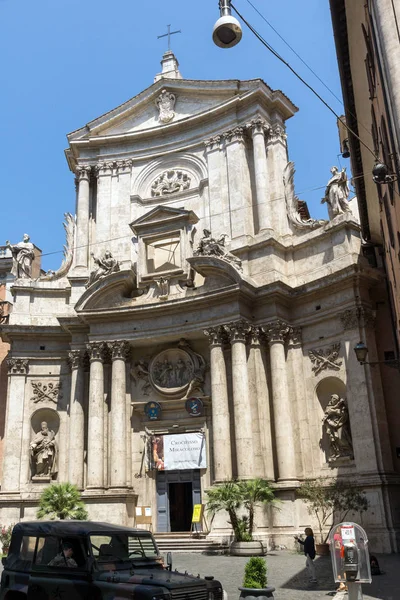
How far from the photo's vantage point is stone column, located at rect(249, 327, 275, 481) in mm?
22953

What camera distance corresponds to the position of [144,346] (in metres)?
27.0

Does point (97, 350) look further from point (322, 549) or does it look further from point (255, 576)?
point (255, 576)

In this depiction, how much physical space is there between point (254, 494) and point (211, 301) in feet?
25.9

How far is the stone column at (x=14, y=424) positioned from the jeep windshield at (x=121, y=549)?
18.4m

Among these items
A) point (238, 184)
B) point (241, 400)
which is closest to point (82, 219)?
point (238, 184)

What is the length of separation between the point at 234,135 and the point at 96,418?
1425cm

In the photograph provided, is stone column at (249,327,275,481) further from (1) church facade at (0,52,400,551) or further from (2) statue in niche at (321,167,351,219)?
(2) statue in niche at (321,167,351,219)

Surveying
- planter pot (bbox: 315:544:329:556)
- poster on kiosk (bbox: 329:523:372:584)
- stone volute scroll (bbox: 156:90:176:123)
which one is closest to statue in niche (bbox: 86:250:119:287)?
stone volute scroll (bbox: 156:90:176:123)

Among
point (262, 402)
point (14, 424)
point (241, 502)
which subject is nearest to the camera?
point (241, 502)

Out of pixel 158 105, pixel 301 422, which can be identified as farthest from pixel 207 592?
pixel 158 105

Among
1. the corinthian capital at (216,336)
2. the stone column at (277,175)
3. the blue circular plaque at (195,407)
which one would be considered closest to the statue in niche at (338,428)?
the corinthian capital at (216,336)

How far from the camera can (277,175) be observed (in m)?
27.5

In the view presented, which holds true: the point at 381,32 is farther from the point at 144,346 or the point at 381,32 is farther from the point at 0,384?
the point at 0,384

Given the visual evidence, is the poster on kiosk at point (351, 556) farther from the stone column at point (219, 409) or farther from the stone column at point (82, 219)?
the stone column at point (82, 219)
